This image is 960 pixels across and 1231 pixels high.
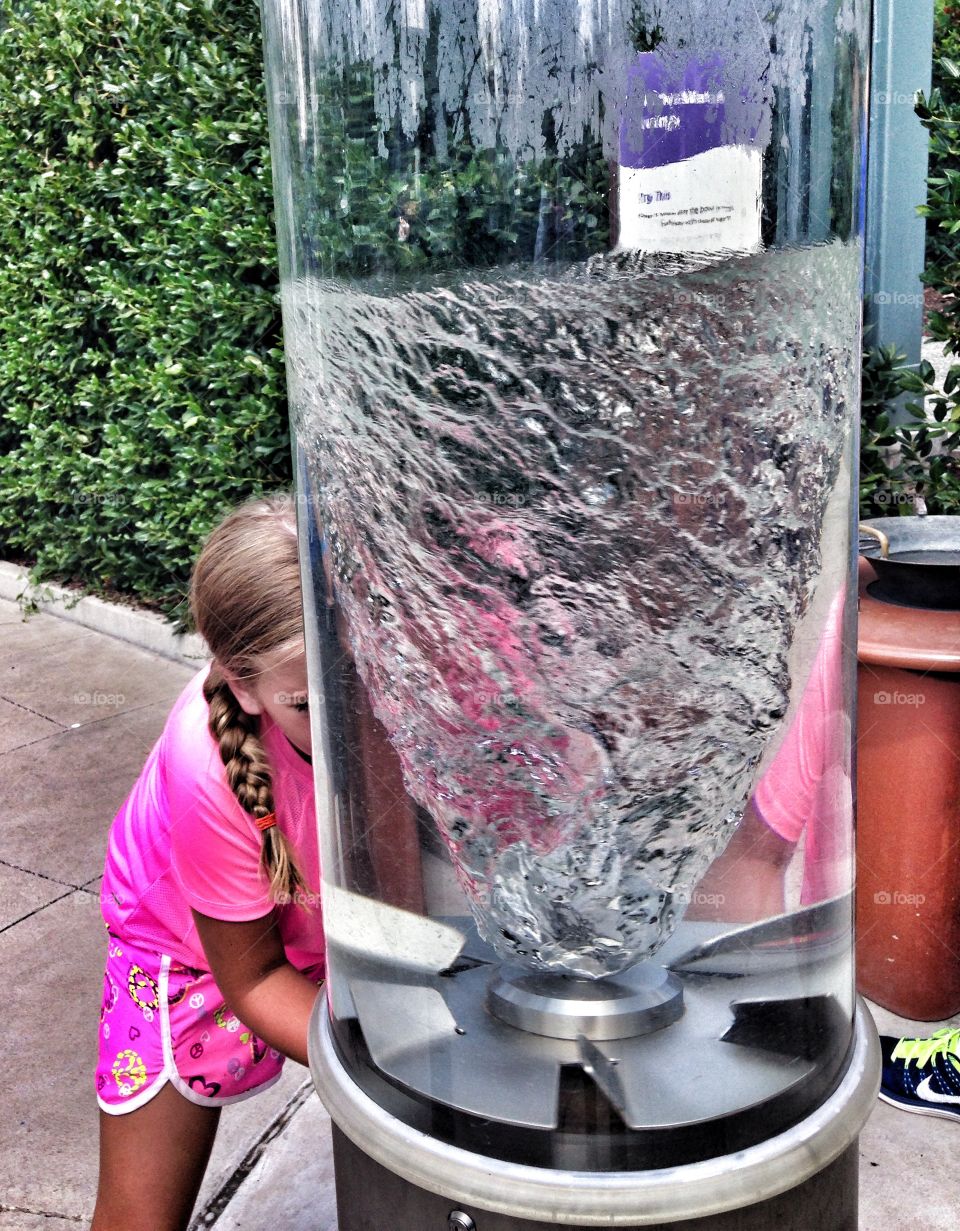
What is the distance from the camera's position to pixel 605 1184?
1158mm

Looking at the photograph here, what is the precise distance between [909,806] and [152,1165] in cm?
183

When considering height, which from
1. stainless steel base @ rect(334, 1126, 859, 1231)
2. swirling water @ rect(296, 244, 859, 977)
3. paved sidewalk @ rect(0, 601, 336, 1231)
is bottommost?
paved sidewalk @ rect(0, 601, 336, 1231)

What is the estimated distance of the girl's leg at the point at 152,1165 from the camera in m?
2.07

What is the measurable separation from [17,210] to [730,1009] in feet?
20.3

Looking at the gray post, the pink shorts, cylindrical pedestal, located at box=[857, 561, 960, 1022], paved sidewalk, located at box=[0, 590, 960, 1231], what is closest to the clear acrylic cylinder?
paved sidewalk, located at box=[0, 590, 960, 1231]

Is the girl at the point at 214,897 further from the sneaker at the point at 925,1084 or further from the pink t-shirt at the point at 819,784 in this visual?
the sneaker at the point at 925,1084

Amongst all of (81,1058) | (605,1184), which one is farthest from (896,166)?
(81,1058)

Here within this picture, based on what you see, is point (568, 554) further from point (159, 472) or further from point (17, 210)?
point (17, 210)

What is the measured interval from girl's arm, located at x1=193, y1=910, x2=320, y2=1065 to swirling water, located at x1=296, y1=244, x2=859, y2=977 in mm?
694

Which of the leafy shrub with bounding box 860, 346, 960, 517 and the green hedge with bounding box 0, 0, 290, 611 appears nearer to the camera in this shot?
the leafy shrub with bounding box 860, 346, 960, 517

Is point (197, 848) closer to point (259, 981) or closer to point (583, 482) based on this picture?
point (259, 981)

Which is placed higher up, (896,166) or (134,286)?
(896,166)

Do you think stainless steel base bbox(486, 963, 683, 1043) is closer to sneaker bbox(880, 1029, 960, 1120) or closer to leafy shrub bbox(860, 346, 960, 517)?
sneaker bbox(880, 1029, 960, 1120)

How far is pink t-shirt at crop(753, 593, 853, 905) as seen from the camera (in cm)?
142
